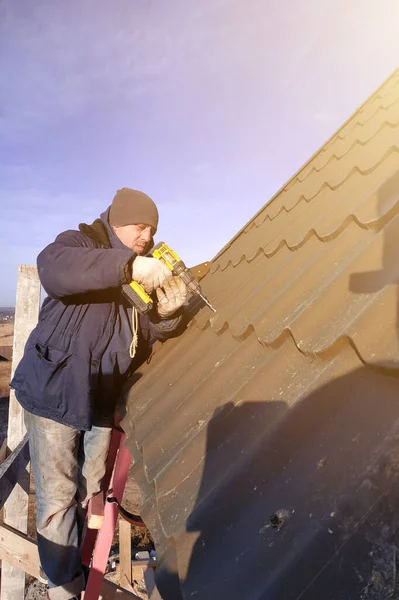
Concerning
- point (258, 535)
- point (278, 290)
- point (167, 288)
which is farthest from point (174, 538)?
point (167, 288)

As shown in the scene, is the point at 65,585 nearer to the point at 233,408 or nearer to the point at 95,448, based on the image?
the point at 95,448

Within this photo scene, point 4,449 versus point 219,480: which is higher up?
point 4,449

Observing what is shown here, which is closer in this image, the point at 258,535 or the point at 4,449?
the point at 258,535

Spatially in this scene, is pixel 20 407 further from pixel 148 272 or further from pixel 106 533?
pixel 148 272

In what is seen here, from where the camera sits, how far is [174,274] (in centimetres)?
274

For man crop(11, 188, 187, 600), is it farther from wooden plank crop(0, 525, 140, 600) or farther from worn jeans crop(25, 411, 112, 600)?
wooden plank crop(0, 525, 140, 600)

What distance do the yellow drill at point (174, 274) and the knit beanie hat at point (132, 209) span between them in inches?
11.2

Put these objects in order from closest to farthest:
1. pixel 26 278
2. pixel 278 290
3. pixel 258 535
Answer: pixel 258 535, pixel 278 290, pixel 26 278

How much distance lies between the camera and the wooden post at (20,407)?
419 centimetres

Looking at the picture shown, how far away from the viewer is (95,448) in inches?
121

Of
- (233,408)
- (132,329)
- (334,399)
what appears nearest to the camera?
(334,399)

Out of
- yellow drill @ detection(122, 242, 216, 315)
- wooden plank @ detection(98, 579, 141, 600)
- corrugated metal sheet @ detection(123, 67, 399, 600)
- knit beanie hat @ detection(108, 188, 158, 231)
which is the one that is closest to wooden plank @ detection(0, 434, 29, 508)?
wooden plank @ detection(98, 579, 141, 600)

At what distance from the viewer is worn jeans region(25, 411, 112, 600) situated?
9.02ft

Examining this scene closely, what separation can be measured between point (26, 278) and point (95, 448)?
2052 mm
